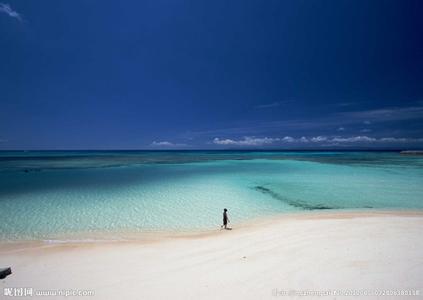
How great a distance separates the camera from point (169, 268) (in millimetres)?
6492

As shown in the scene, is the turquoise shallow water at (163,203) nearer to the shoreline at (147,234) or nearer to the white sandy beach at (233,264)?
the shoreline at (147,234)

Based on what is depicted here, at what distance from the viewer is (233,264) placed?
6.57 metres

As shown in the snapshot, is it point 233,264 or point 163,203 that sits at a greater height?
point 233,264

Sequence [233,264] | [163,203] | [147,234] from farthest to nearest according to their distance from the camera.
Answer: [163,203], [147,234], [233,264]

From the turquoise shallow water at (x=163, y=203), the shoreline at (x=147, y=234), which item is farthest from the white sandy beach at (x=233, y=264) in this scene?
the turquoise shallow water at (x=163, y=203)

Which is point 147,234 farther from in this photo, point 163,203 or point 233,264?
point 233,264

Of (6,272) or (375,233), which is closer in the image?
(6,272)

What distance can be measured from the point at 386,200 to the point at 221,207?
12.4m

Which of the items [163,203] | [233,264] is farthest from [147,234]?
[233,264]

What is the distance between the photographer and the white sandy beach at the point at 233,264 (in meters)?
5.32

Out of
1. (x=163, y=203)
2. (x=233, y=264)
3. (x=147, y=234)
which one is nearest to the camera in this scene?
(x=233, y=264)

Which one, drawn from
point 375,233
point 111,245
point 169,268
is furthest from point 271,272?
point 111,245

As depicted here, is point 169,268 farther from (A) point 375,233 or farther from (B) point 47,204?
(B) point 47,204

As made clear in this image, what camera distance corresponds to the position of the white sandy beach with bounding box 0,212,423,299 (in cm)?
532
